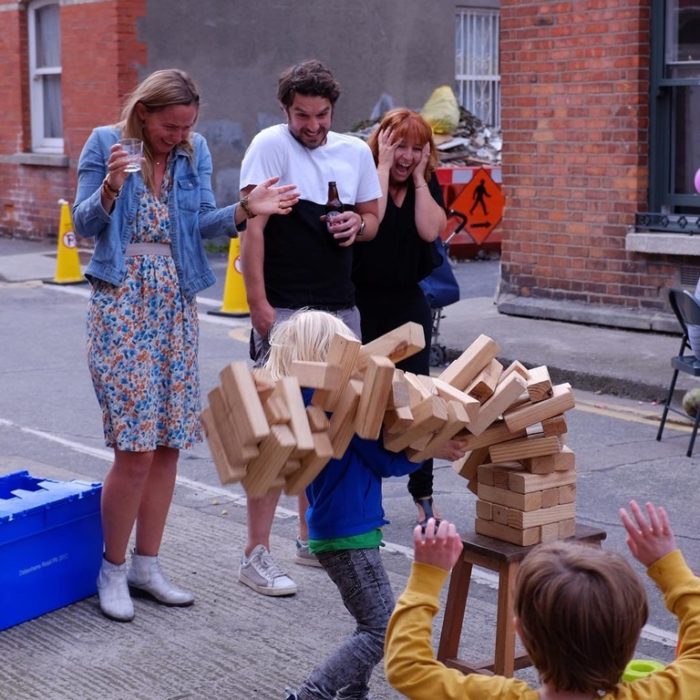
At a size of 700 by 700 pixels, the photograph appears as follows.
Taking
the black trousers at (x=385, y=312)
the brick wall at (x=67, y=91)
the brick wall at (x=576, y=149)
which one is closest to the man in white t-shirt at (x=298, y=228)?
the black trousers at (x=385, y=312)

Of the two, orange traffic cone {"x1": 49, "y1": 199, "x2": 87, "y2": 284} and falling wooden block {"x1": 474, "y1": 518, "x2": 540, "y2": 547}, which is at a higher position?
orange traffic cone {"x1": 49, "y1": 199, "x2": 87, "y2": 284}

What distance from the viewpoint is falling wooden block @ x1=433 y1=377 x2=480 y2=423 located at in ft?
12.5

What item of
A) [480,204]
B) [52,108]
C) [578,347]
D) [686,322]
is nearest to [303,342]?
[686,322]

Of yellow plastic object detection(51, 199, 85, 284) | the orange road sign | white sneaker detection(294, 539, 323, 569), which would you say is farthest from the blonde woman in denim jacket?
the orange road sign

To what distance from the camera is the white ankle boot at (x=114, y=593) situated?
201 inches

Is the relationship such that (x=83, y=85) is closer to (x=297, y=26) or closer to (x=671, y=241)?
(x=297, y=26)

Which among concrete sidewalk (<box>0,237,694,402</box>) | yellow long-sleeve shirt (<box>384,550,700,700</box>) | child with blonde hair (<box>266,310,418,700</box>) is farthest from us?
concrete sidewalk (<box>0,237,694,402</box>)

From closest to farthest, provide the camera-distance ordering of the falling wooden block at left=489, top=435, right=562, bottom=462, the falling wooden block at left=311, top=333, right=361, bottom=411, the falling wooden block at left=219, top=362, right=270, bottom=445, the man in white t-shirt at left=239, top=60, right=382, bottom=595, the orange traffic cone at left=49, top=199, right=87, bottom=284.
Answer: the falling wooden block at left=219, top=362, right=270, bottom=445, the falling wooden block at left=311, top=333, right=361, bottom=411, the falling wooden block at left=489, top=435, right=562, bottom=462, the man in white t-shirt at left=239, top=60, right=382, bottom=595, the orange traffic cone at left=49, top=199, right=87, bottom=284

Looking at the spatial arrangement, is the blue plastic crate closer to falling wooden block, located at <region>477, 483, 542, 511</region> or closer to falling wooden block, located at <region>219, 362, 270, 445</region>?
falling wooden block, located at <region>477, 483, 542, 511</region>

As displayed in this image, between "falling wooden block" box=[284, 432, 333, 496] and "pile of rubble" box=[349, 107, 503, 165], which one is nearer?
"falling wooden block" box=[284, 432, 333, 496]

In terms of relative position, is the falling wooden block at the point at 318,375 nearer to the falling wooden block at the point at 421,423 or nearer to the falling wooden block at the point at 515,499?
the falling wooden block at the point at 421,423

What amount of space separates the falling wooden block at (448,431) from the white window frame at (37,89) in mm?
16987

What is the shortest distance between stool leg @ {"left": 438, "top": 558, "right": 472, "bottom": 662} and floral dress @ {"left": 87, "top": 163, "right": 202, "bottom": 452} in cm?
125

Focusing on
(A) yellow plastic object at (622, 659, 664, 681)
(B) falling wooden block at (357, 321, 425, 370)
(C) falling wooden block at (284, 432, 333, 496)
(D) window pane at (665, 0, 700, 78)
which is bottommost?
(A) yellow plastic object at (622, 659, 664, 681)
